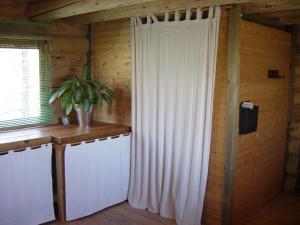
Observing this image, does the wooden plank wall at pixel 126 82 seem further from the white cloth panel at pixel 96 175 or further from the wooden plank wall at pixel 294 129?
the wooden plank wall at pixel 294 129

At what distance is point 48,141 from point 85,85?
740 mm

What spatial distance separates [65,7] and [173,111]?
4.64 feet

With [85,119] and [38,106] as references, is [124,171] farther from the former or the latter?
[38,106]

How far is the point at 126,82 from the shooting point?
405 centimetres

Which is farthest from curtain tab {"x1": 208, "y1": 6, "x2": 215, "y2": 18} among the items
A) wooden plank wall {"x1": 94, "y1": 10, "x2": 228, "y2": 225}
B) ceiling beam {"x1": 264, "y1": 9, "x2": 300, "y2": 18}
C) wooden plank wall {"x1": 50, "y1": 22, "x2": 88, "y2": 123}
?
wooden plank wall {"x1": 50, "y1": 22, "x2": 88, "y2": 123}

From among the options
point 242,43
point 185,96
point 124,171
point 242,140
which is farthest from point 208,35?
point 124,171

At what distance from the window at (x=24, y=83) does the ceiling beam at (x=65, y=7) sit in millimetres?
349

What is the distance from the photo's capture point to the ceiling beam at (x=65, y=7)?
292 centimetres

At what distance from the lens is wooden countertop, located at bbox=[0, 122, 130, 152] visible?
3.22 meters

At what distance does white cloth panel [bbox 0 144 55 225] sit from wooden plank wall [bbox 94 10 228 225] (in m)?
1.05

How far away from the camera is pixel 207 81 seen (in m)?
3.28

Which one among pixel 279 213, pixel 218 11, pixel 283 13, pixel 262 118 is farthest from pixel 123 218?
pixel 283 13

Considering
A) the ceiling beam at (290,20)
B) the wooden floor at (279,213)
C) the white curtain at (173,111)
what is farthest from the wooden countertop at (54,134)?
the ceiling beam at (290,20)

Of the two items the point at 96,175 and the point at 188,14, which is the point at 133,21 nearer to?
the point at 188,14
